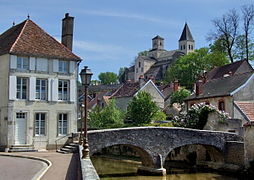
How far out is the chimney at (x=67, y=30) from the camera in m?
28.6

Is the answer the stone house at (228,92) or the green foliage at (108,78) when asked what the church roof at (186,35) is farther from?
the stone house at (228,92)

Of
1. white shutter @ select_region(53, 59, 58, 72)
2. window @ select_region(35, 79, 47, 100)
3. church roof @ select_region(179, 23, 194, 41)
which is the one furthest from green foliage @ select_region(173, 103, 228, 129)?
church roof @ select_region(179, 23, 194, 41)

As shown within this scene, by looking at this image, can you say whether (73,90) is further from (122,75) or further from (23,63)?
(122,75)

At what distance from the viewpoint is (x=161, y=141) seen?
2525 centimetres

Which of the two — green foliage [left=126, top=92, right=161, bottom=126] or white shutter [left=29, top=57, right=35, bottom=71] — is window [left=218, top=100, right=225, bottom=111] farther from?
white shutter [left=29, top=57, right=35, bottom=71]

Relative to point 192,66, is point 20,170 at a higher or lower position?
lower

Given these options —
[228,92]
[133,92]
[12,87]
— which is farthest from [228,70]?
[12,87]

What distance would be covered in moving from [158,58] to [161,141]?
88.2 m

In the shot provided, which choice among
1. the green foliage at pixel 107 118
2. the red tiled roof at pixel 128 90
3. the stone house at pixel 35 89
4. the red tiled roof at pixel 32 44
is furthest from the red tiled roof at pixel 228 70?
the red tiled roof at pixel 32 44

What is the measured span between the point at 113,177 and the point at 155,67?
83.7 meters

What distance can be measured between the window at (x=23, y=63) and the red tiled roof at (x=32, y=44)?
36 cm

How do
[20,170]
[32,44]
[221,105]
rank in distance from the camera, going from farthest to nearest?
[221,105] < [32,44] < [20,170]

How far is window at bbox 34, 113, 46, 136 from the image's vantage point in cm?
2553

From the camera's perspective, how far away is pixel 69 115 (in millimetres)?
26766
